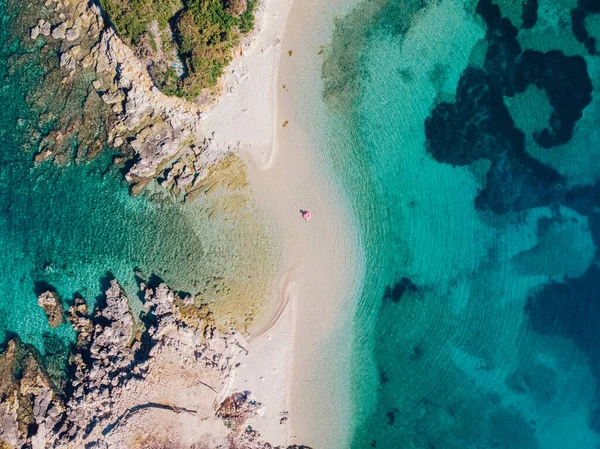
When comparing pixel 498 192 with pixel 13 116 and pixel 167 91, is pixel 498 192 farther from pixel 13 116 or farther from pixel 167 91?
pixel 13 116

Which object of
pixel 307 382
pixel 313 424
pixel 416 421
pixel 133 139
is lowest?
pixel 416 421

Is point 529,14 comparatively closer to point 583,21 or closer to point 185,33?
point 583,21

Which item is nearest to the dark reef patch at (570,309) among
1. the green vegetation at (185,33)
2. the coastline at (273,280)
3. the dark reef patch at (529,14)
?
the coastline at (273,280)

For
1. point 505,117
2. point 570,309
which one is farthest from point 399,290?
point 505,117

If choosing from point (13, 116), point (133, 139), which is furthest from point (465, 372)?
point (13, 116)

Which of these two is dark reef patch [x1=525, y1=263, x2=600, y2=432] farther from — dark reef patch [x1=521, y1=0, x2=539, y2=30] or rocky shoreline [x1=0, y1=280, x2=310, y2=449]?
rocky shoreline [x1=0, y1=280, x2=310, y2=449]

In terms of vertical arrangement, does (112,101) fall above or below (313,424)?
above
